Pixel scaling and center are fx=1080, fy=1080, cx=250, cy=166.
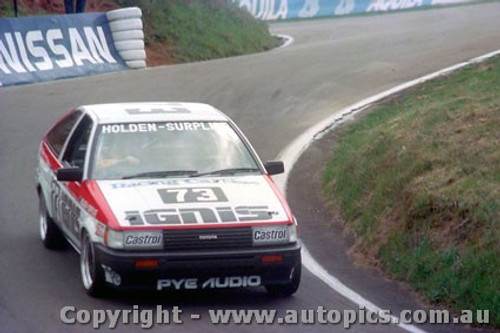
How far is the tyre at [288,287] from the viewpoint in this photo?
8859mm

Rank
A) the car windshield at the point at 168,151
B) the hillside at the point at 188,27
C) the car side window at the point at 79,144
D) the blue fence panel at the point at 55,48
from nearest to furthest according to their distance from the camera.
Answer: the car windshield at the point at 168,151
the car side window at the point at 79,144
the blue fence panel at the point at 55,48
the hillside at the point at 188,27

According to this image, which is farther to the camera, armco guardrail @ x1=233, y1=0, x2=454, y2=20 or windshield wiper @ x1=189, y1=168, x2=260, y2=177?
armco guardrail @ x1=233, y1=0, x2=454, y2=20

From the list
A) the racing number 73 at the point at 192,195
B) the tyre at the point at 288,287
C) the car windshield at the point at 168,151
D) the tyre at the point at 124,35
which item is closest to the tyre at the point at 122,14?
the tyre at the point at 124,35

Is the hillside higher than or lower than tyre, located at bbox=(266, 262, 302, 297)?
lower

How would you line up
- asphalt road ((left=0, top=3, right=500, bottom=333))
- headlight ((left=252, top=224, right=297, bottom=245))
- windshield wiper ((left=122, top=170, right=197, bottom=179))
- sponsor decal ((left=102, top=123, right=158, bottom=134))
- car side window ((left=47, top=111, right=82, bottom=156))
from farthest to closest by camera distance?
car side window ((left=47, top=111, right=82, bottom=156))
sponsor decal ((left=102, top=123, right=158, bottom=134))
windshield wiper ((left=122, top=170, right=197, bottom=179))
asphalt road ((left=0, top=3, right=500, bottom=333))
headlight ((left=252, top=224, right=297, bottom=245))

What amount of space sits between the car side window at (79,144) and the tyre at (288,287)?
7.02 ft

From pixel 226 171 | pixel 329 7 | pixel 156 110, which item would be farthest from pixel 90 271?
pixel 329 7

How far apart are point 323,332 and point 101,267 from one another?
71.6 inches

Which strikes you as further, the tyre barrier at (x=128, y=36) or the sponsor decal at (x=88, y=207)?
the tyre barrier at (x=128, y=36)

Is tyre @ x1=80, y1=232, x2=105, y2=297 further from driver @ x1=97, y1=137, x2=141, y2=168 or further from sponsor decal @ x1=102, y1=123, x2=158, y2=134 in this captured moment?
sponsor decal @ x1=102, y1=123, x2=158, y2=134

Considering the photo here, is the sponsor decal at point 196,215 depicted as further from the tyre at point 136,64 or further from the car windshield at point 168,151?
the tyre at point 136,64

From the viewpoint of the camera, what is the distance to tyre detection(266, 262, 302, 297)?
8.86 meters

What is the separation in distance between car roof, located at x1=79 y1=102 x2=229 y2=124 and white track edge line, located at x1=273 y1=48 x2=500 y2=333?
1.73 metres

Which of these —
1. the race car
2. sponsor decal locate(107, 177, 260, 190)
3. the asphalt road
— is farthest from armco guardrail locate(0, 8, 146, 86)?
sponsor decal locate(107, 177, 260, 190)
